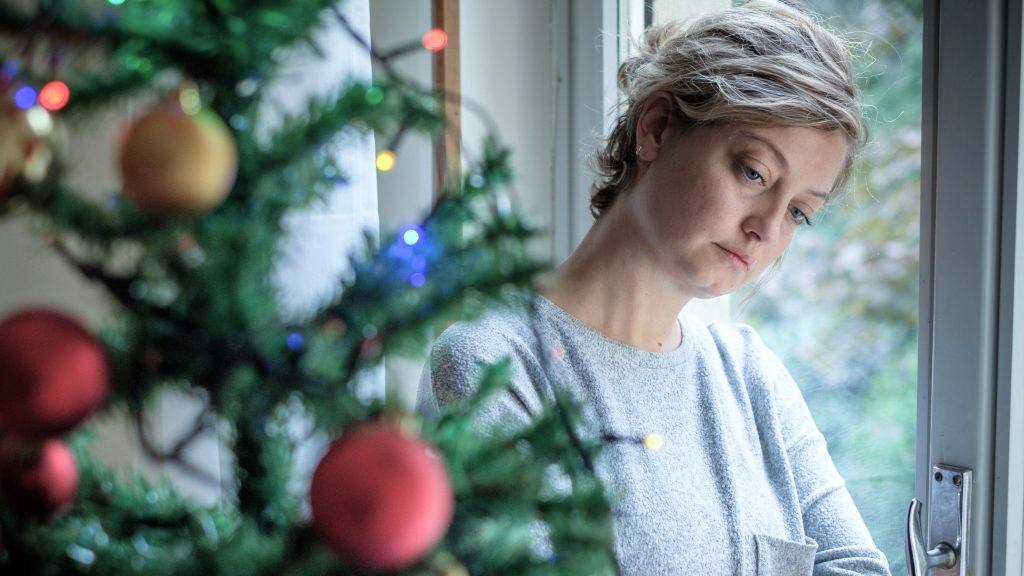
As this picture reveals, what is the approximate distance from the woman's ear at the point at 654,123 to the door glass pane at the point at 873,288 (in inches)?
12.0

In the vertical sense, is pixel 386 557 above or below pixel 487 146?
below

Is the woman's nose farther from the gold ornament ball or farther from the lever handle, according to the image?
the gold ornament ball

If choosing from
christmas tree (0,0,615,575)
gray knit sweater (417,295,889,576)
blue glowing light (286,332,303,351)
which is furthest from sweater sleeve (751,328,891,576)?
blue glowing light (286,332,303,351)

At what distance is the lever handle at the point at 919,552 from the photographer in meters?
1.12

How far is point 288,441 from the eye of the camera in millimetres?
347

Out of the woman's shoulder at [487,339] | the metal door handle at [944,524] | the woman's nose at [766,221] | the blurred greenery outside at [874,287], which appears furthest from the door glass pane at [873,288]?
the woman's shoulder at [487,339]

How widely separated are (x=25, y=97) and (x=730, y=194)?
864mm

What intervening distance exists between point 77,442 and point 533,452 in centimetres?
21

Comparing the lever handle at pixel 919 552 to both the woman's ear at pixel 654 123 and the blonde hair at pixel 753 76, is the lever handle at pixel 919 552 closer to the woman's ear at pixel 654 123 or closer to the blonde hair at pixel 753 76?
the blonde hair at pixel 753 76

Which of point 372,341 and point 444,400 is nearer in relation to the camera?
point 372,341

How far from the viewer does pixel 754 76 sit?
3.51ft

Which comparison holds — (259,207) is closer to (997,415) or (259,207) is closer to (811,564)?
(811,564)

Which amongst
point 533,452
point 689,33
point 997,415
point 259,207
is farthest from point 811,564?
point 259,207

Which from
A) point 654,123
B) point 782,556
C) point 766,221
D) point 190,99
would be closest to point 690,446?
point 782,556
